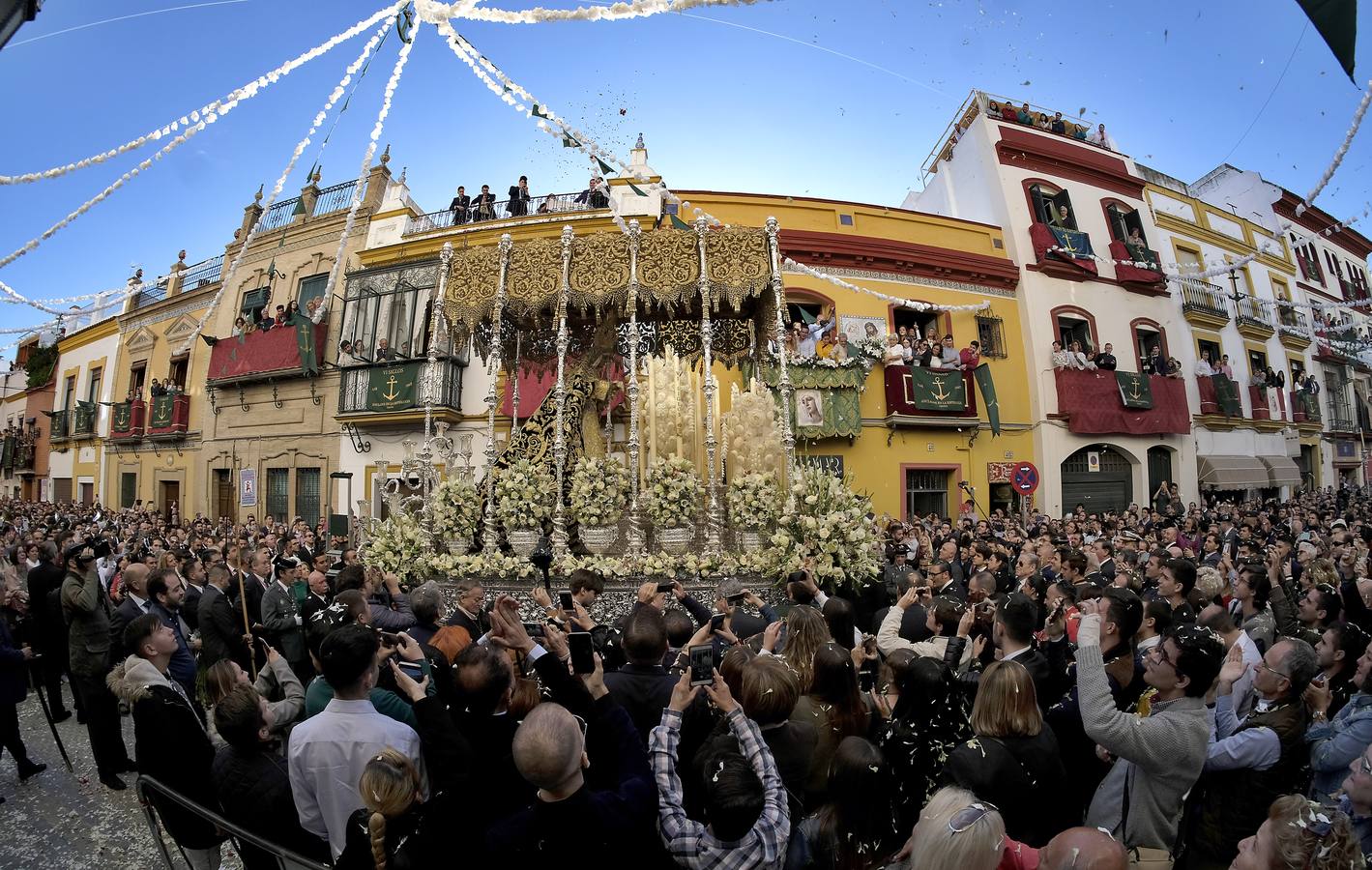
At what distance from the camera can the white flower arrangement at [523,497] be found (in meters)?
7.89

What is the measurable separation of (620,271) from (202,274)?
884 inches

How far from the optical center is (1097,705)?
261 cm

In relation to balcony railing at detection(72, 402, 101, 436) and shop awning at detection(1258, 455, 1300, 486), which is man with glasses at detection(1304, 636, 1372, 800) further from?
balcony railing at detection(72, 402, 101, 436)

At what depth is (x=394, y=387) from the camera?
56.3ft

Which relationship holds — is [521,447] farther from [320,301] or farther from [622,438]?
[320,301]

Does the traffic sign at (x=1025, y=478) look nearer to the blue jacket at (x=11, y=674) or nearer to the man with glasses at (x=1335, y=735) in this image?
the man with glasses at (x=1335, y=735)

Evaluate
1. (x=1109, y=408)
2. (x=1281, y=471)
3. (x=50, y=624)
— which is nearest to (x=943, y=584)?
(x=50, y=624)

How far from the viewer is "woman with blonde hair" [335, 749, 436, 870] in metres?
2.01

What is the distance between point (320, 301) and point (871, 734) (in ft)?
65.1

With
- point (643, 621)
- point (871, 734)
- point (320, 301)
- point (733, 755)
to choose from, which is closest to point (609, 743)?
point (733, 755)

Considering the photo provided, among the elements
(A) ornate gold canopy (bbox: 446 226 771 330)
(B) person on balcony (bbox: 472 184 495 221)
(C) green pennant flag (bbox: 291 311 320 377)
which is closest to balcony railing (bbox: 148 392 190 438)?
(C) green pennant flag (bbox: 291 311 320 377)

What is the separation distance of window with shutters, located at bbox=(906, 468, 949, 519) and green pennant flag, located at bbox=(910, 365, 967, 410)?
70.6 inches

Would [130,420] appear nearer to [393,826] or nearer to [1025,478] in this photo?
[393,826]

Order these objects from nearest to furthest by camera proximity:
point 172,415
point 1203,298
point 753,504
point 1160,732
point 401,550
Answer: point 1160,732, point 753,504, point 401,550, point 172,415, point 1203,298
